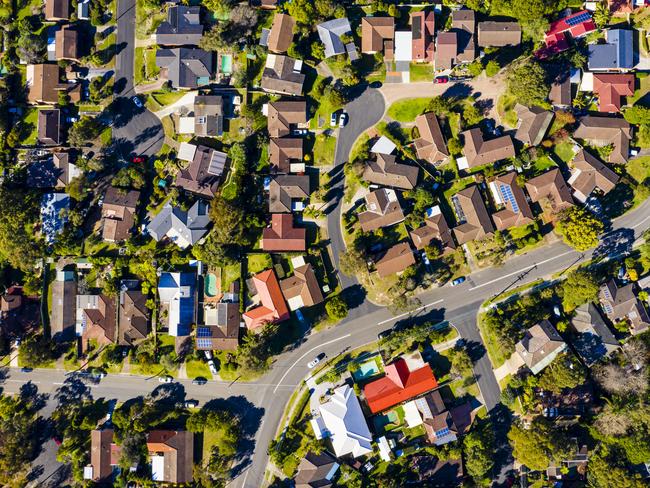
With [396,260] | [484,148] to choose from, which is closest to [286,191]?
[396,260]

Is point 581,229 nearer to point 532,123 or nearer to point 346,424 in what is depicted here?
point 532,123

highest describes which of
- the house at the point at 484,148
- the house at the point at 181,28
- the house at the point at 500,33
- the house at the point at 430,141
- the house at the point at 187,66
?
the house at the point at 181,28

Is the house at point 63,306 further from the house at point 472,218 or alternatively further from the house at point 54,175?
the house at point 472,218

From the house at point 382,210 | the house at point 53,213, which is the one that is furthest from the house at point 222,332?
the house at point 53,213

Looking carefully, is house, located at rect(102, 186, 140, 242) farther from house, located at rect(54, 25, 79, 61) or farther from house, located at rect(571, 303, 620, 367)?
house, located at rect(571, 303, 620, 367)

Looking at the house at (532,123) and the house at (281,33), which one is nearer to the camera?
the house at (532,123)

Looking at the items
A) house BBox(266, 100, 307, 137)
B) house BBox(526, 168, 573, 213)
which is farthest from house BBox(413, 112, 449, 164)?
house BBox(266, 100, 307, 137)
